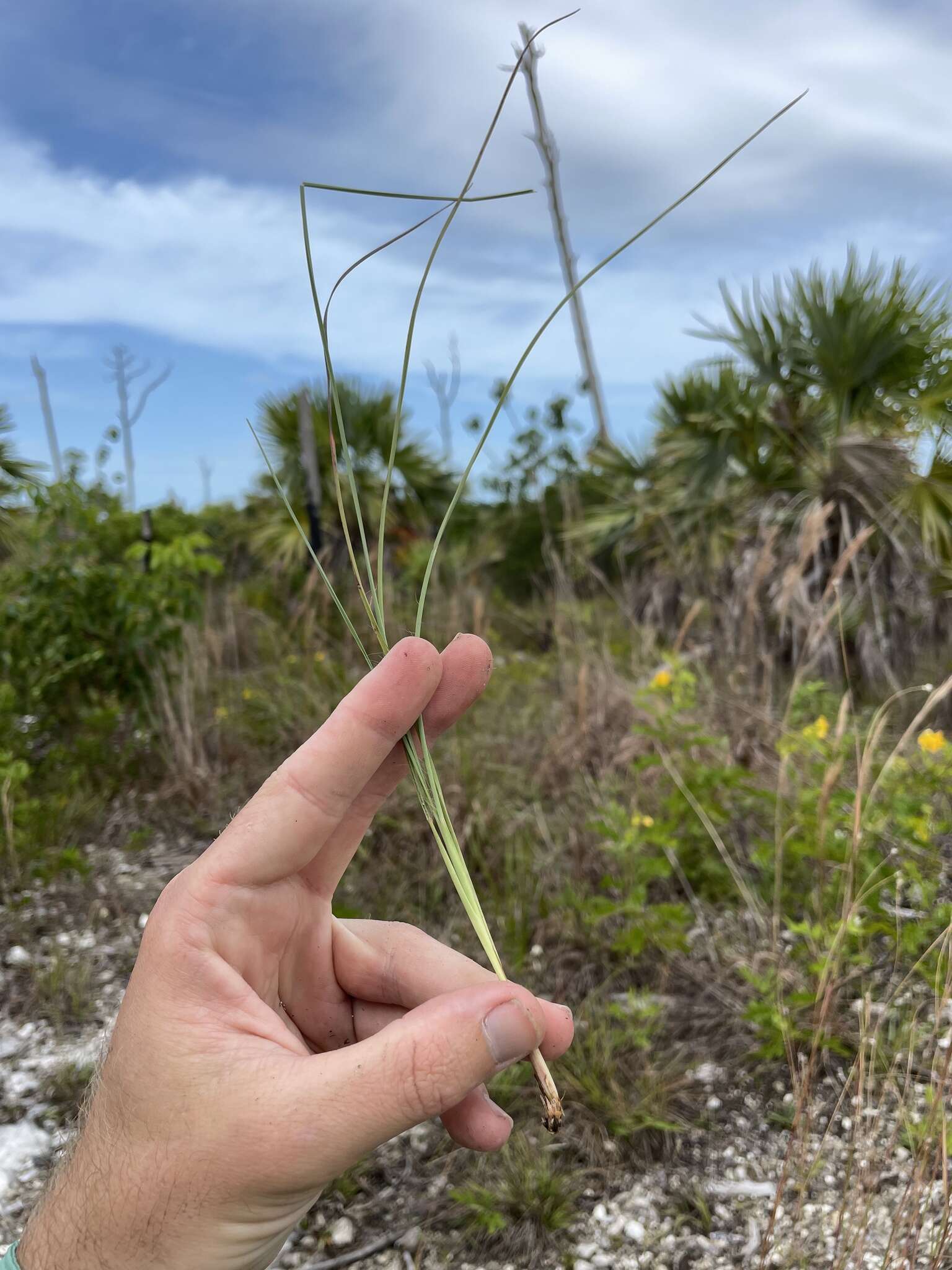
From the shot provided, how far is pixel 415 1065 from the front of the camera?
2.91 ft

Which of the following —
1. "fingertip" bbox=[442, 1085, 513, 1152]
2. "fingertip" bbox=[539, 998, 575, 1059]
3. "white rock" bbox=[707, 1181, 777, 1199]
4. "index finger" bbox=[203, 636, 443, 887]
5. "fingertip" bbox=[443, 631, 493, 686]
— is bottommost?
"white rock" bbox=[707, 1181, 777, 1199]

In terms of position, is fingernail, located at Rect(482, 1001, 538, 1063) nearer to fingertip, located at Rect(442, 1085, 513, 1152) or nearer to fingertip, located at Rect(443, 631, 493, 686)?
fingertip, located at Rect(442, 1085, 513, 1152)

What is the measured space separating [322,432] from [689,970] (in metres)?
6.61

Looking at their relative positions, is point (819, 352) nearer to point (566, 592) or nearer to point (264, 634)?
point (566, 592)

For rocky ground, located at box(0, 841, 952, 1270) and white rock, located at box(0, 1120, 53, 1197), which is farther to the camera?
white rock, located at box(0, 1120, 53, 1197)

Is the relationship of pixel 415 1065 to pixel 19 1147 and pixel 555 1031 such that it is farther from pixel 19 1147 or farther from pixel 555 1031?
pixel 19 1147

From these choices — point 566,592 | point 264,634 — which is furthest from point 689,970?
point 264,634

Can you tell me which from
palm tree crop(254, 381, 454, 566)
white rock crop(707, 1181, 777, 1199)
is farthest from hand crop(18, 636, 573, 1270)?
palm tree crop(254, 381, 454, 566)

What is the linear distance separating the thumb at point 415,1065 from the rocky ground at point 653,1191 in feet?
2.31

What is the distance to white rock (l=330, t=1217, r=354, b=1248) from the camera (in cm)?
188

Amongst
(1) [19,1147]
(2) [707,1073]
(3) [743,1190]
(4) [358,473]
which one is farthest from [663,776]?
(4) [358,473]

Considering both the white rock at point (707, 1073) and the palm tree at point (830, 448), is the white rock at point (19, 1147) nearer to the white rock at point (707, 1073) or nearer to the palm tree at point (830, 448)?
the white rock at point (707, 1073)

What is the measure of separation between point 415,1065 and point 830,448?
576cm

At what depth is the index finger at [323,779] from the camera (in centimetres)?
98
